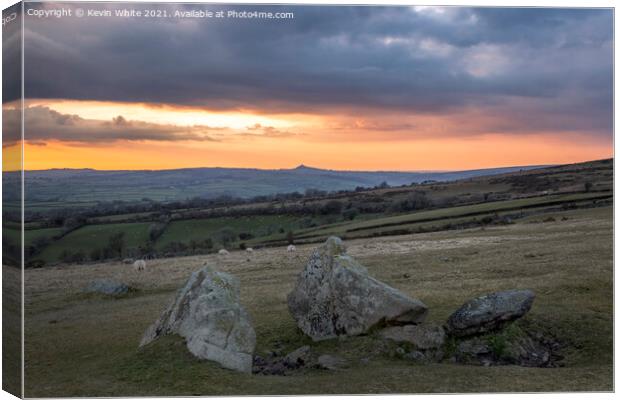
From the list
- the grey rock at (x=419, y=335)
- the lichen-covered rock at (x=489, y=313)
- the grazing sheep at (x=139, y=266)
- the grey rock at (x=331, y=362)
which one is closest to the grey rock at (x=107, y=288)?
the grazing sheep at (x=139, y=266)

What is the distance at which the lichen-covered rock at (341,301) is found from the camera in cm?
2283

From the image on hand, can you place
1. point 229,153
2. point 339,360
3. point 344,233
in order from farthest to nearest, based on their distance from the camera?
point 344,233, point 229,153, point 339,360

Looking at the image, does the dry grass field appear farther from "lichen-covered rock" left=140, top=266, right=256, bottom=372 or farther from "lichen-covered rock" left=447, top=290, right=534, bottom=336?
"lichen-covered rock" left=447, top=290, right=534, bottom=336

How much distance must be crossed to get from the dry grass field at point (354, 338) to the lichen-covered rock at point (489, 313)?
59.2 inches

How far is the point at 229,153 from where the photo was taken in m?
30.6

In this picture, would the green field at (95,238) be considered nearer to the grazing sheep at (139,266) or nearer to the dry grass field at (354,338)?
the dry grass field at (354,338)

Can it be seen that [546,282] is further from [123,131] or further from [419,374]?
[123,131]

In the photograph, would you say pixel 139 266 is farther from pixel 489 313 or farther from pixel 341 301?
pixel 489 313

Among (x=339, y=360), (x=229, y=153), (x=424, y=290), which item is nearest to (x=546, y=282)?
(x=424, y=290)

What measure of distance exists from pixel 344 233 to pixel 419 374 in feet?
162

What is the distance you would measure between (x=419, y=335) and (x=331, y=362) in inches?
131

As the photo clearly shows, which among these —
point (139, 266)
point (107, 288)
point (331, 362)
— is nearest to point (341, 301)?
point (331, 362)

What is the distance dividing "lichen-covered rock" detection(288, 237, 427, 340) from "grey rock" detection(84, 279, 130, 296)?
48.2ft

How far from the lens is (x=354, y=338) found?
2291 centimetres
